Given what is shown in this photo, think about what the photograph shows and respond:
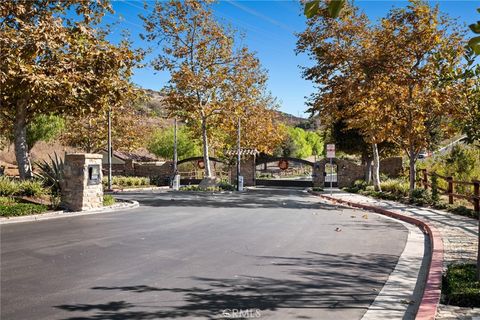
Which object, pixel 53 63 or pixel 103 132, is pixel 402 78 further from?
pixel 103 132

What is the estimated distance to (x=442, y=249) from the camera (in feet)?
28.2

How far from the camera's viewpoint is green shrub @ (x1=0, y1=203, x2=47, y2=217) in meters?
13.2

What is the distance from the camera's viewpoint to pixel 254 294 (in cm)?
584

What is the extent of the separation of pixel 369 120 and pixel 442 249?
53.3 ft

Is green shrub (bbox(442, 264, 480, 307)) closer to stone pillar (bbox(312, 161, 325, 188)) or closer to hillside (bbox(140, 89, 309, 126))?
stone pillar (bbox(312, 161, 325, 188))

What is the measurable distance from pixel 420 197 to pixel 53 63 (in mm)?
15893

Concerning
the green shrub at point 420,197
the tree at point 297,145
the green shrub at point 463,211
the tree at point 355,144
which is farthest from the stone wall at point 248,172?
the green shrub at point 463,211

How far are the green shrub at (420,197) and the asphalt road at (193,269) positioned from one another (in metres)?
6.31

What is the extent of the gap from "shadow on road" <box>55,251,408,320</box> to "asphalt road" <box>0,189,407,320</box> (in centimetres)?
1

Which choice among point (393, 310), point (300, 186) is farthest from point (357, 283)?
point (300, 186)

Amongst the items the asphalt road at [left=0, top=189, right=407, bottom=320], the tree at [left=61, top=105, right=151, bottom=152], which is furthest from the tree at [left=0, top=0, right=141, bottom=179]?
the tree at [left=61, top=105, right=151, bottom=152]

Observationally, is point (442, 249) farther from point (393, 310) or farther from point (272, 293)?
point (272, 293)

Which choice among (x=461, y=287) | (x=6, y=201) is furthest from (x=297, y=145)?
(x=461, y=287)

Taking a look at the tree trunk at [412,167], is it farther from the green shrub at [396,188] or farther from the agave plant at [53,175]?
the agave plant at [53,175]
